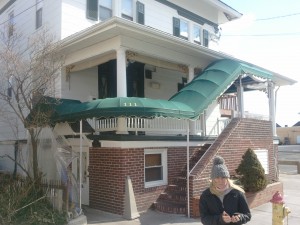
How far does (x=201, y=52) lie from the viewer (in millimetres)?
12664

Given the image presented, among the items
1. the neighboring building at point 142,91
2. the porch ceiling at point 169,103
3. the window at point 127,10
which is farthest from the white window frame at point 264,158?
the window at point 127,10

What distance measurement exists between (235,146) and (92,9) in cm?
718

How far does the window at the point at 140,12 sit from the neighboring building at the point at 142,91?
0.04m

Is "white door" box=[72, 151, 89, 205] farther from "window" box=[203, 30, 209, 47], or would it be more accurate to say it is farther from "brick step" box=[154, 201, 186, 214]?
"window" box=[203, 30, 209, 47]

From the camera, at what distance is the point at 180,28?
17.2 m

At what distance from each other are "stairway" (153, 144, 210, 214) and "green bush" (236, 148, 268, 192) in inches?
70.9

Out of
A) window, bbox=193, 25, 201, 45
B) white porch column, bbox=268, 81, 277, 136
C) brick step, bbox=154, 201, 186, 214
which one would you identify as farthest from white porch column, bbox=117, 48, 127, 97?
window, bbox=193, 25, 201, 45

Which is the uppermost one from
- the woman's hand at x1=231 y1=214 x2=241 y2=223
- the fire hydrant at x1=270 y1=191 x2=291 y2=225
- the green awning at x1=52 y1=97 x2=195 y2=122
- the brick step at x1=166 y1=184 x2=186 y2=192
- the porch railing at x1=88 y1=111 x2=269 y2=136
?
the green awning at x1=52 y1=97 x2=195 y2=122

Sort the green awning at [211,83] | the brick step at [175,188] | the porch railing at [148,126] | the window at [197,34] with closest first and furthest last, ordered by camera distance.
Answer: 1. the porch railing at [148,126]
2. the brick step at [175,188]
3. the green awning at [211,83]
4. the window at [197,34]

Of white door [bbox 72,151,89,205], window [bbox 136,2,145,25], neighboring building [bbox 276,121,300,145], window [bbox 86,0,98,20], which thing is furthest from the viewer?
neighboring building [bbox 276,121,300,145]

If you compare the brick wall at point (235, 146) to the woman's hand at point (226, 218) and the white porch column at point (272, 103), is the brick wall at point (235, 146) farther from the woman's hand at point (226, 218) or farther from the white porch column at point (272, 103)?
the woman's hand at point (226, 218)

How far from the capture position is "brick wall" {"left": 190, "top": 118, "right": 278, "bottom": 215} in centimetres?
972

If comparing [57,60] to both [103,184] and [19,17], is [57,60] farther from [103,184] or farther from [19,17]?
[19,17]

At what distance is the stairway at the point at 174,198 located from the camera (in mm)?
9664
